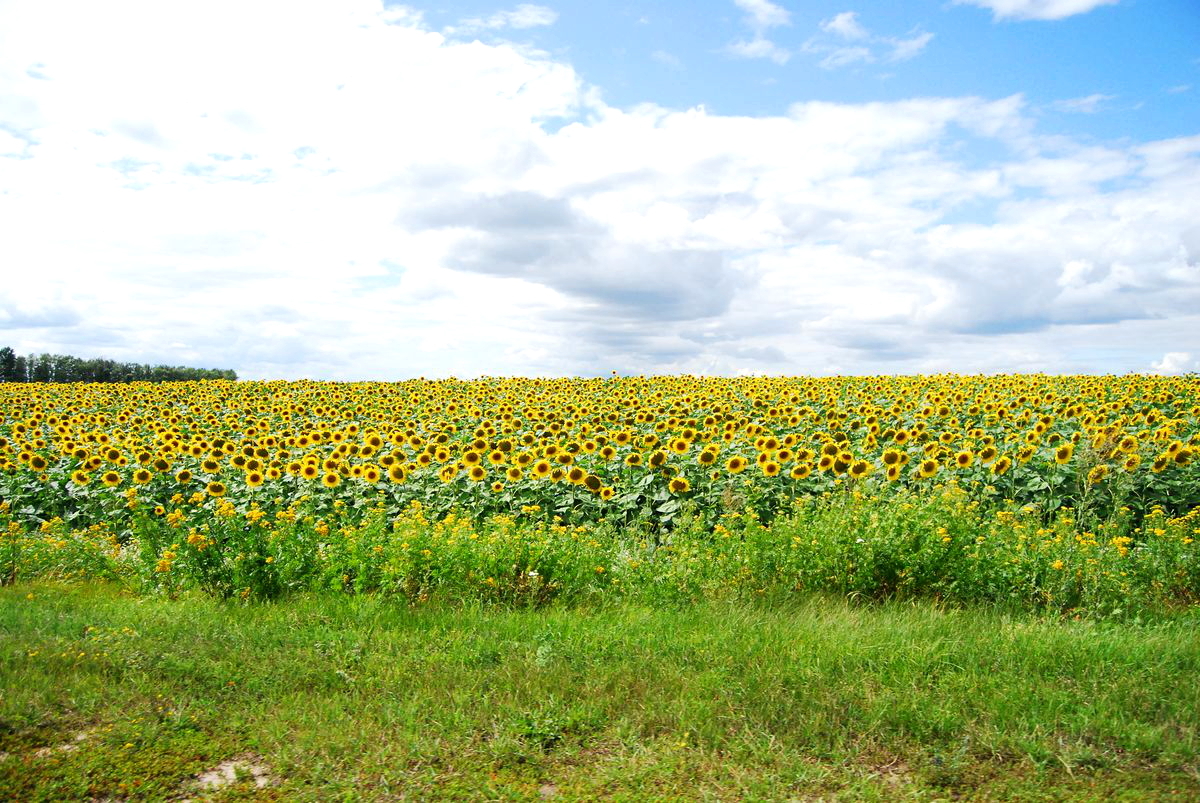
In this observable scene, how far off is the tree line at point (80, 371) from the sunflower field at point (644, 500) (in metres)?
27.0

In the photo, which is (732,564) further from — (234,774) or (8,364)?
(8,364)

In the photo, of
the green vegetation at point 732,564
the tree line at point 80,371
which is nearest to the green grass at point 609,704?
the green vegetation at point 732,564

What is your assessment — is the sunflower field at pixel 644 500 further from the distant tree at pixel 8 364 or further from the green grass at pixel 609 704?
the distant tree at pixel 8 364

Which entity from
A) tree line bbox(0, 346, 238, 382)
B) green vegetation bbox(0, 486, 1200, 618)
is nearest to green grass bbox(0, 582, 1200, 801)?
green vegetation bbox(0, 486, 1200, 618)

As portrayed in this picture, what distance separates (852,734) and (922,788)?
0.52 m

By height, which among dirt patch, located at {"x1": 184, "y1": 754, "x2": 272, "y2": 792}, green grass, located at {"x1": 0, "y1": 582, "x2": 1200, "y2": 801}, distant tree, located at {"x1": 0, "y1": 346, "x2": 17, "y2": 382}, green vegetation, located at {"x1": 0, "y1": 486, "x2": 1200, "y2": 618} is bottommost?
dirt patch, located at {"x1": 184, "y1": 754, "x2": 272, "y2": 792}

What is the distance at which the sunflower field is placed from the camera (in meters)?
6.80

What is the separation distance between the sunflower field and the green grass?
1.83ft

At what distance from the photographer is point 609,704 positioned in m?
4.80

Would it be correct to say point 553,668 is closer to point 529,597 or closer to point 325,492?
point 529,597

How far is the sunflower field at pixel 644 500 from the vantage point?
6.80 meters

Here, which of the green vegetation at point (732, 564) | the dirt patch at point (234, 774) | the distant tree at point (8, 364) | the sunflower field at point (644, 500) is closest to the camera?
the dirt patch at point (234, 774)

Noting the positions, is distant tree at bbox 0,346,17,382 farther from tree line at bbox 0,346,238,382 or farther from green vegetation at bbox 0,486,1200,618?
green vegetation at bbox 0,486,1200,618

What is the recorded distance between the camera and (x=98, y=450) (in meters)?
Result: 12.4
